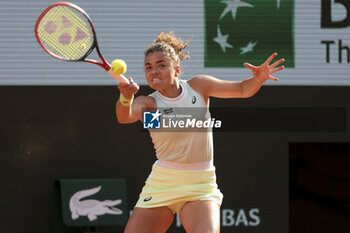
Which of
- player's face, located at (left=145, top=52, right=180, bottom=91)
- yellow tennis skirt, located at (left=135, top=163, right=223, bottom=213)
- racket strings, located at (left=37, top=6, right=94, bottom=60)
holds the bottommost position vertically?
yellow tennis skirt, located at (left=135, top=163, right=223, bottom=213)

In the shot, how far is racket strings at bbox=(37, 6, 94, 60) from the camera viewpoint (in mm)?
3979

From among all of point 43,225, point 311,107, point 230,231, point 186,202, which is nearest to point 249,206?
point 230,231

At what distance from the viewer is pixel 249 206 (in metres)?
6.42

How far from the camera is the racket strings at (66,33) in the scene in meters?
3.98

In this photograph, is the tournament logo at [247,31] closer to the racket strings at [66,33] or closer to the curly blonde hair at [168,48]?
the curly blonde hair at [168,48]

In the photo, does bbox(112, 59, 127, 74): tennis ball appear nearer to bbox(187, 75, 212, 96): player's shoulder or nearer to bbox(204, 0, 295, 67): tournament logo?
bbox(187, 75, 212, 96): player's shoulder

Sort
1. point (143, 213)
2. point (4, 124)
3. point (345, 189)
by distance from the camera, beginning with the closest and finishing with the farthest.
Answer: point (143, 213)
point (4, 124)
point (345, 189)

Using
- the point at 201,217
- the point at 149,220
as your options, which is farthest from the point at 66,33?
the point at 201,217

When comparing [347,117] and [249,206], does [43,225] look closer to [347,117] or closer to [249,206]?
[249,206]

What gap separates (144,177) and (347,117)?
2.38 metres

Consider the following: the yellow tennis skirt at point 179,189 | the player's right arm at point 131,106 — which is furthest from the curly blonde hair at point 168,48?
the yellow tennis skirt at point 179,189

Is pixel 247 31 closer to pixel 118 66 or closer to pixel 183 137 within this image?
pixel 183 137

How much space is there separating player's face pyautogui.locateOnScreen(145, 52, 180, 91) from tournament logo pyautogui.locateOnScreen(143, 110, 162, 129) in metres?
0.17

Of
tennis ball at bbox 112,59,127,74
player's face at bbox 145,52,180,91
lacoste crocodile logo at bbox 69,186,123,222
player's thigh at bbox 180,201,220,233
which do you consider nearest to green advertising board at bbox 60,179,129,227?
lacoste crocodile logo at bbox 69,186,123,222
